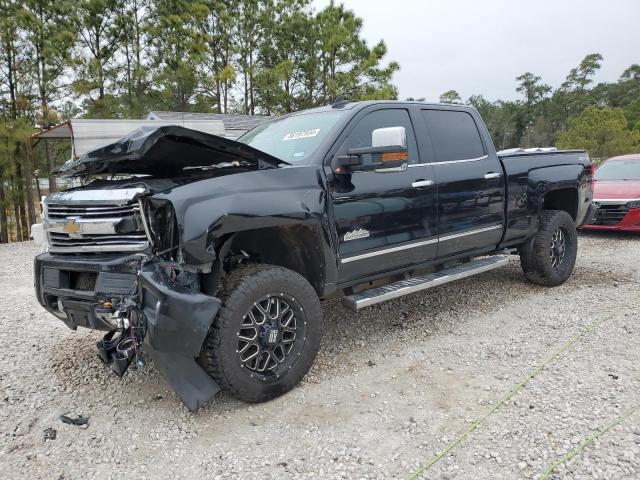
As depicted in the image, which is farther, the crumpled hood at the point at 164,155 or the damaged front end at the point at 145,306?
the crumpled hood at the point at 164,155

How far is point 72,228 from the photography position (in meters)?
2.81

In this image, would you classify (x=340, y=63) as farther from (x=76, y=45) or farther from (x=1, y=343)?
(x=1, y=343)

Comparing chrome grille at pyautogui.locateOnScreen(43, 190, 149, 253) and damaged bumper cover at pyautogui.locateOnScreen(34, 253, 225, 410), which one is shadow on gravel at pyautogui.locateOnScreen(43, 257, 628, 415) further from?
chrome grille at pyautogui.locateOnScreen(43, 190, 149, 253)

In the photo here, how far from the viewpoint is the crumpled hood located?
262 cm

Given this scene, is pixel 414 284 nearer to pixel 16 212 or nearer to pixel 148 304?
pixel 148 304

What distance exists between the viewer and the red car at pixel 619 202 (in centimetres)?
824

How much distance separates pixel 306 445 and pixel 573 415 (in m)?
1.53

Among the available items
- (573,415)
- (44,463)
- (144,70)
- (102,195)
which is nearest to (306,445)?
(44,463)

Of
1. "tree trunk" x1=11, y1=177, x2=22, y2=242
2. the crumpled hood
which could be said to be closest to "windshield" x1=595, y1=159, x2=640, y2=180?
the crumpled hood

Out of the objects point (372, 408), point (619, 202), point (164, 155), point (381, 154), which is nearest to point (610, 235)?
point (619, 202)

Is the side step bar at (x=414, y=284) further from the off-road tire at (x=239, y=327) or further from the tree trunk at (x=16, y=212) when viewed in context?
the tree trunk at (x=16, y=212)

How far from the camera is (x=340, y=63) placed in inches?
770

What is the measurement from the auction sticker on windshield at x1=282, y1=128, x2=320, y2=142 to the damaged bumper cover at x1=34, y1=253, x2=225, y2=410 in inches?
62.2

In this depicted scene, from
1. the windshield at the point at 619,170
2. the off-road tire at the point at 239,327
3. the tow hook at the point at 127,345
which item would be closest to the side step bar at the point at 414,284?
the off-road tire at the point at 239,327
